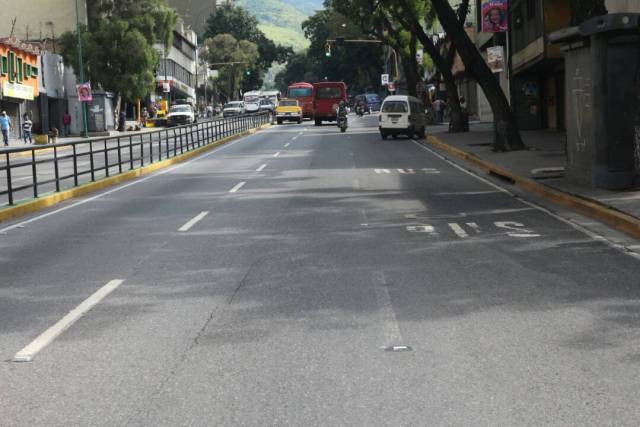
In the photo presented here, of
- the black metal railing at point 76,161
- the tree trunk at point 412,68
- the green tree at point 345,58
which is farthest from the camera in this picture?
the green tree at point 345,58

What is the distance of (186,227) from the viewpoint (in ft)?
46.3

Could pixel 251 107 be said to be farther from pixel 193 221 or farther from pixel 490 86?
pixel 193 221

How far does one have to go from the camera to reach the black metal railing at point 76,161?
18969mm

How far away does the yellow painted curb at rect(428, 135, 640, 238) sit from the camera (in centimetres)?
1273

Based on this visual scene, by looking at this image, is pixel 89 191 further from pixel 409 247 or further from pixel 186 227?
pixel 409 247

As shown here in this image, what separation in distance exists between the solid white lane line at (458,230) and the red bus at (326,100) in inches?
2086

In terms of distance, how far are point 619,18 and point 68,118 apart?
175 ft

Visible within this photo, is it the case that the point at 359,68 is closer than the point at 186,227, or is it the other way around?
the point at 186,227

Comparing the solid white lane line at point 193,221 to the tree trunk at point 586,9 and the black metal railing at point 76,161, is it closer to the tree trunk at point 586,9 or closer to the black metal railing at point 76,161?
the black metal railing at point 76,161

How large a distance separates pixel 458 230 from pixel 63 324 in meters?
6.82

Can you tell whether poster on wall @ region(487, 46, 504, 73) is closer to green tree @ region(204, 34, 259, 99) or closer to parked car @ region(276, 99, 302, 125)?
parked car @ region(276, 99, 302, 125)

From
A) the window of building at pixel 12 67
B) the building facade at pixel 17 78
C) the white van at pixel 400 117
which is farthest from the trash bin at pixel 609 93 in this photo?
the window of building at pixel 12 67

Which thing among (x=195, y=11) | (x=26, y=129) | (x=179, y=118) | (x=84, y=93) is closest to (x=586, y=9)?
(x=26, y=129)

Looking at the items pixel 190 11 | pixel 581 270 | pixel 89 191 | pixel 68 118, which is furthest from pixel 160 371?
pixel 190 11
